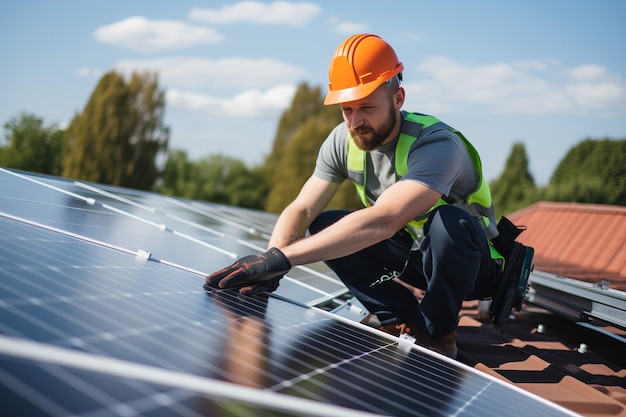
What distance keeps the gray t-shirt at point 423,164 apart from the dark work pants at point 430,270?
0.25m

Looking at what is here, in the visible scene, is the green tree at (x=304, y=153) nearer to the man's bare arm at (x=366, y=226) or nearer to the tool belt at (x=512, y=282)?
the tool belt at (x=512, y=282)

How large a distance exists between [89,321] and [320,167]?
268 centimetres

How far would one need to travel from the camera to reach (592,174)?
94.7 ft

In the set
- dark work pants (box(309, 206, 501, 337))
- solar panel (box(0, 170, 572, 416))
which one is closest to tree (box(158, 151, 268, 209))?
dark work pants (box(309, 206, 501, 337))

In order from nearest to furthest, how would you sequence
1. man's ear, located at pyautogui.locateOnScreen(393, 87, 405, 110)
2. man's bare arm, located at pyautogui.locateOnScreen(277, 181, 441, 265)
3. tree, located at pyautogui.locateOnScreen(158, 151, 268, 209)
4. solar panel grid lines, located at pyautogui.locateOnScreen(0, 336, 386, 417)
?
solar panel grid lines, located at pyautogui.locateOnScreen(0, 336, 386, 417) → man's bare arm, located at pyautogui.locateOnScreen(277, 181, 441, 265) → man's ear, located at pyautogui.locateOnScreen(393, 87, 405, 110) → tree, located at pyautogui.locateOnScreen(158, 151, 268, 209)

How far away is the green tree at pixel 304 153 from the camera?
130ft

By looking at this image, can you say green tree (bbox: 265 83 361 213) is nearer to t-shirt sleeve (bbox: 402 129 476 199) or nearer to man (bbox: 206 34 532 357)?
man (bbox: 206 34 532 357)

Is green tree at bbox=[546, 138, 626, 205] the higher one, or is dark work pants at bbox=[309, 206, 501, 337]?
green tree at bbox=[546, 138, 626, 205]

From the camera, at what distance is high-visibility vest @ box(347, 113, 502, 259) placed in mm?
3850

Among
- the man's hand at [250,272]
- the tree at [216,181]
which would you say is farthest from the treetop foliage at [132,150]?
the man's hand at [250,272]

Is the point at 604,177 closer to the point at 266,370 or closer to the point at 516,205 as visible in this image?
the point at 516,205

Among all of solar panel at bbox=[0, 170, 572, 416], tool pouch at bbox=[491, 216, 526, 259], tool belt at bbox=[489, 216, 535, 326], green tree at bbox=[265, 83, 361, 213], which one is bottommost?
solar panel at bbox=[0, 170, 572, 416]

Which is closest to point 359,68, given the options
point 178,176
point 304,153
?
point 304,153

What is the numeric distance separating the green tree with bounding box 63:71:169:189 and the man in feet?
120
